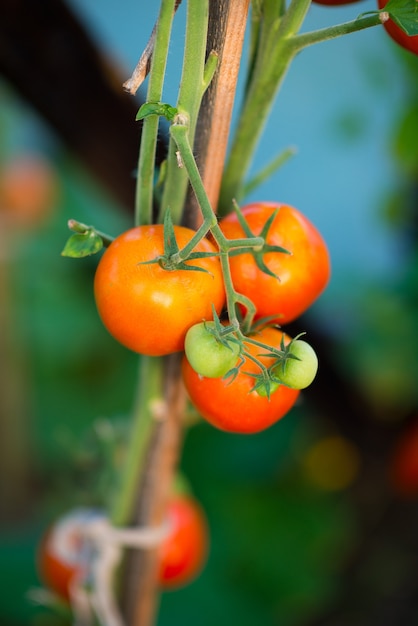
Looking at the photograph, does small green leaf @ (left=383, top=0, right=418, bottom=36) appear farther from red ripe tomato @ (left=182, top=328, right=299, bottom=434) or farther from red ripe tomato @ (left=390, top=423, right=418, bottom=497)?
red ripe tomato @ (left=390, top=423, right=418, bottom=497)

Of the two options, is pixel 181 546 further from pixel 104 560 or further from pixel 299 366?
pixel 299 366

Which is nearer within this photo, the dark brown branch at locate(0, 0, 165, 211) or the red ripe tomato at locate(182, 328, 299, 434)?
the red ripe tomato at locate(182, 328, 299, 434)

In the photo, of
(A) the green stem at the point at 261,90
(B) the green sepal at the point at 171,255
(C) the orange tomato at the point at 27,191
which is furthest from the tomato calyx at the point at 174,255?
(C) the orange tomato at the point at 27,191

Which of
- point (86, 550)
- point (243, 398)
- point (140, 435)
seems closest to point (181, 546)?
point (86, 550)

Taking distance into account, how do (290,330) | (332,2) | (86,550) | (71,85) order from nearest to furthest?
(332,2), (86,550), (71,85), (290,330)

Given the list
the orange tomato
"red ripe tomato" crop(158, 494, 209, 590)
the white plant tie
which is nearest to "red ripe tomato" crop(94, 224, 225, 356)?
the white plant tie
